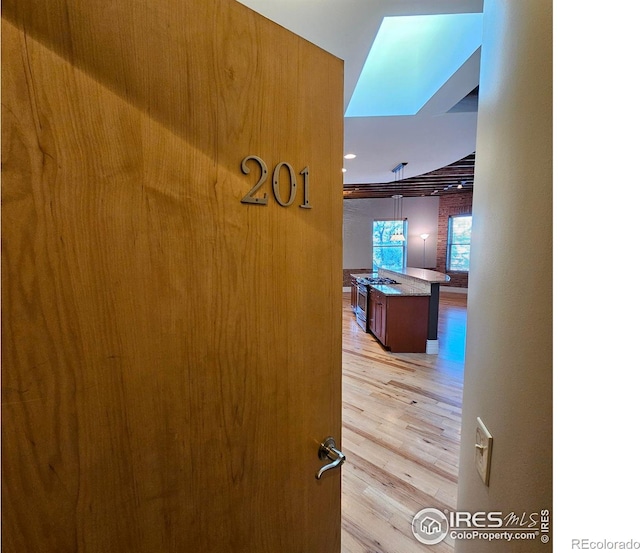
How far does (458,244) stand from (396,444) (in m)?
8.37

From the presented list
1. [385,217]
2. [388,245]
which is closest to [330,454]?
Result: [388,245]

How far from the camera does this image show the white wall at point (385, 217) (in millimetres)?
9602

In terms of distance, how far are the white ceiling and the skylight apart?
111 mm

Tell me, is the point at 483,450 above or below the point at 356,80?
below

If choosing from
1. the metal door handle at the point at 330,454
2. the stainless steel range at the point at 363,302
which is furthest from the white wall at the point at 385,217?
the metal door handle at the point at 330,454

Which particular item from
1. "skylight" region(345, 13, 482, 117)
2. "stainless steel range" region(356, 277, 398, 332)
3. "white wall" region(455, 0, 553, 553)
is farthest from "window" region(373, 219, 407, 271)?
"white wall" region(455, 0, 553, 553)

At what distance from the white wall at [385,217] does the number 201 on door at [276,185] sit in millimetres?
8811

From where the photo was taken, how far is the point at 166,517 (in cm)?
65

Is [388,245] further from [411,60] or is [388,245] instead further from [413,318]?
[411,60]

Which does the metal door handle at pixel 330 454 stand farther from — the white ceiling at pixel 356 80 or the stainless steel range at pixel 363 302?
the stainless steel range at pixel 363 302

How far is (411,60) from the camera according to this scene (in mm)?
2686

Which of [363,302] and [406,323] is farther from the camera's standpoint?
[363,302]

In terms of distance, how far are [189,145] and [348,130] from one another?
3.11 metres
